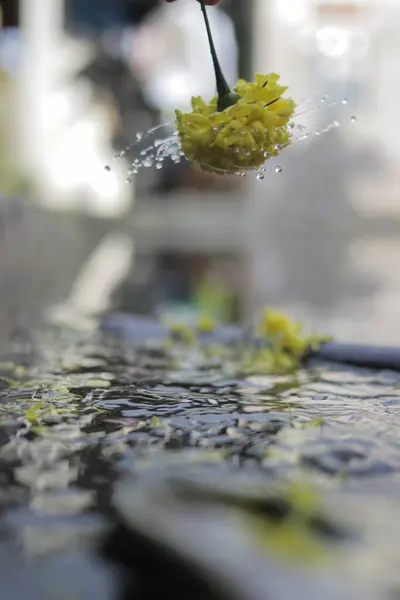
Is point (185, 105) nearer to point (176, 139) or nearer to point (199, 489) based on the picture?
point (176, 139)

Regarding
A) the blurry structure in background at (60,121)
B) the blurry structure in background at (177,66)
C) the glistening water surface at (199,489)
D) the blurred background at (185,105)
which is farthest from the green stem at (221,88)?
the blurry structure in background at (60,121)

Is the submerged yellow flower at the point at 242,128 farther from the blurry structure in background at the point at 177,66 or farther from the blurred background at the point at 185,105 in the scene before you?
the blurry structure in background at the point at 177,66

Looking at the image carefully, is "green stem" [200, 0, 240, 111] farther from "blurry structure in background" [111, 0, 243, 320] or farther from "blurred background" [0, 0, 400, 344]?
"blurry structure in background" [111, 0, 243, 320]

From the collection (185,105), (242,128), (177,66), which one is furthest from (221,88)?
(177,66)

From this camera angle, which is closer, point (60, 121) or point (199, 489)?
point (199, 489)

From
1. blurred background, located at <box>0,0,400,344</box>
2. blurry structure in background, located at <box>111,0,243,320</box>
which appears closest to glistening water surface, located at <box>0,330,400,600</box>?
blurred background, located at <box>0,0,400,344</box>

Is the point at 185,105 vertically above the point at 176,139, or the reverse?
the point at 185,105
